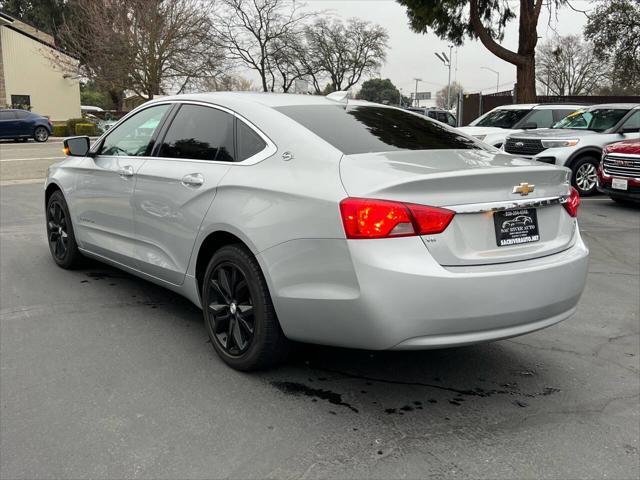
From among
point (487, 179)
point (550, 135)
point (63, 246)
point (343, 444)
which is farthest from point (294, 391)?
point (550, 135)

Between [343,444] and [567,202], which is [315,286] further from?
[567,202]

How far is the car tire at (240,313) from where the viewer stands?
3.46 metres

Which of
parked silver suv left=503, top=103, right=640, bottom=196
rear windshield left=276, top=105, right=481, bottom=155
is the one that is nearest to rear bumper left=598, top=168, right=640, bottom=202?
parked silver suv left=503, top=103, right=640, bottom=196

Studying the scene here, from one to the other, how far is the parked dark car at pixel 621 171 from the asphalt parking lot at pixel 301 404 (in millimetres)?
5477

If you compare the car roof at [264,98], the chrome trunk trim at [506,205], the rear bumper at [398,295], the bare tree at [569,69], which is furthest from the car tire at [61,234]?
the bare tree at [569,69]

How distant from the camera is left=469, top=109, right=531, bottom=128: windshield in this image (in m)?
14.6

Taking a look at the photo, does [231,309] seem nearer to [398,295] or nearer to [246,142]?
[246,142]

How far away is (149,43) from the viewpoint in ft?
97.2

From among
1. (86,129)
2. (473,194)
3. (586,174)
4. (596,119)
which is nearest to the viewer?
(473,194)

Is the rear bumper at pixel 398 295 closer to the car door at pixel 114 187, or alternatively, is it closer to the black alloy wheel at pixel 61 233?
the car door at pixel 114 187

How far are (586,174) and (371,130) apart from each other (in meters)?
9.08

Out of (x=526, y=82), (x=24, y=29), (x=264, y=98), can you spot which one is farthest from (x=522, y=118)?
(x=24, y=29)

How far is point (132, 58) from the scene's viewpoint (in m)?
29.9

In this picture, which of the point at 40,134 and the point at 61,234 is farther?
the point at 40,134
